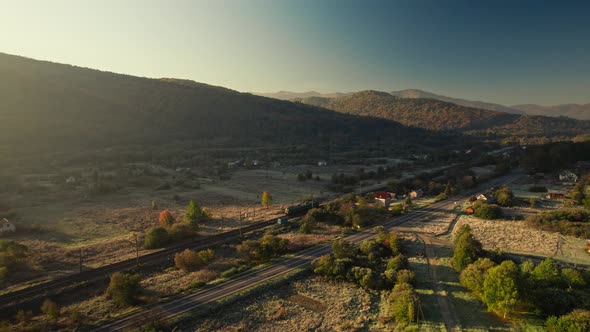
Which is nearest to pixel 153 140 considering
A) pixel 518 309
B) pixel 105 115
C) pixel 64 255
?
pixel 105 115

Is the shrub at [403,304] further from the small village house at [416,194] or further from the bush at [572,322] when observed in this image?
the small village house at [416,194]

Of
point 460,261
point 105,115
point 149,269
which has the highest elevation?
point 105,115

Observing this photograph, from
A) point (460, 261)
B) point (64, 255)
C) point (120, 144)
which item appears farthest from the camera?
point (120, 144)

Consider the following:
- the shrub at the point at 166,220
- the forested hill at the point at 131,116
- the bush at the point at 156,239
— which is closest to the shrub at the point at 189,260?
the bush at the point at 156,239

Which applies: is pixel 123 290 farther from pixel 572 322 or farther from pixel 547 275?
pixel 547 275

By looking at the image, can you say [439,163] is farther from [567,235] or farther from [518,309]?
[518,309]
